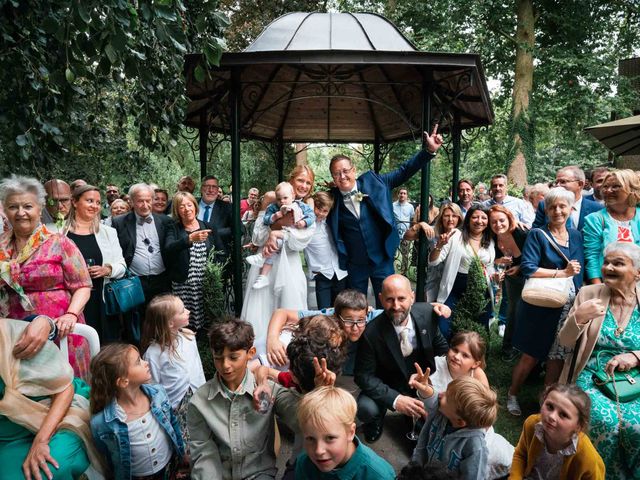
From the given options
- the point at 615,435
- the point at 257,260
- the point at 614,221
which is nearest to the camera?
the point at 615,435

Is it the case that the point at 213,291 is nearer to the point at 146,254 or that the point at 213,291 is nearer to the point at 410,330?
the point at 146,254

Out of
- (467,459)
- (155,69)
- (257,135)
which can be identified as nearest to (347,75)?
(155,69)

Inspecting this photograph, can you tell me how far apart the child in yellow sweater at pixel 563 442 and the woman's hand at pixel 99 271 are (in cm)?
340

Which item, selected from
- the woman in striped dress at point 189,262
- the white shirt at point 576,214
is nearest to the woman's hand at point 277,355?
the woman in striped dress at point 189,262

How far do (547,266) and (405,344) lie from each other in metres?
1.45

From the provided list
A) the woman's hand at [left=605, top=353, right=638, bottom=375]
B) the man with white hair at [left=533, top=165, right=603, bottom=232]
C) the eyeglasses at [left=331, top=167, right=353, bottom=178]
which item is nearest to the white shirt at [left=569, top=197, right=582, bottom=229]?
the man with white hair at [left=533, top=165, right=603, bottom=232]

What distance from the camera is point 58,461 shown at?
7.68 feet

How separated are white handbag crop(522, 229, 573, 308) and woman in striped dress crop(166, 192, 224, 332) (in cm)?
306

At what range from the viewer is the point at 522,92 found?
571 inches

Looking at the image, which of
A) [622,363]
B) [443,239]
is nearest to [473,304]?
[443,239]

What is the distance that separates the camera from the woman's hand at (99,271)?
3.90 meters

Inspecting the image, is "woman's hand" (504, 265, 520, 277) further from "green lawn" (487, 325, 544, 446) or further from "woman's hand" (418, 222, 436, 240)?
"green lawn" (487, 325, 544, 446)

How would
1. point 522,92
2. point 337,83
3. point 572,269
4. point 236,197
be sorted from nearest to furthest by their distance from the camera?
point 572,269 < point 236,197 < point 337,83 < point 522,92

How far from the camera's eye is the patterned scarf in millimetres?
2803
